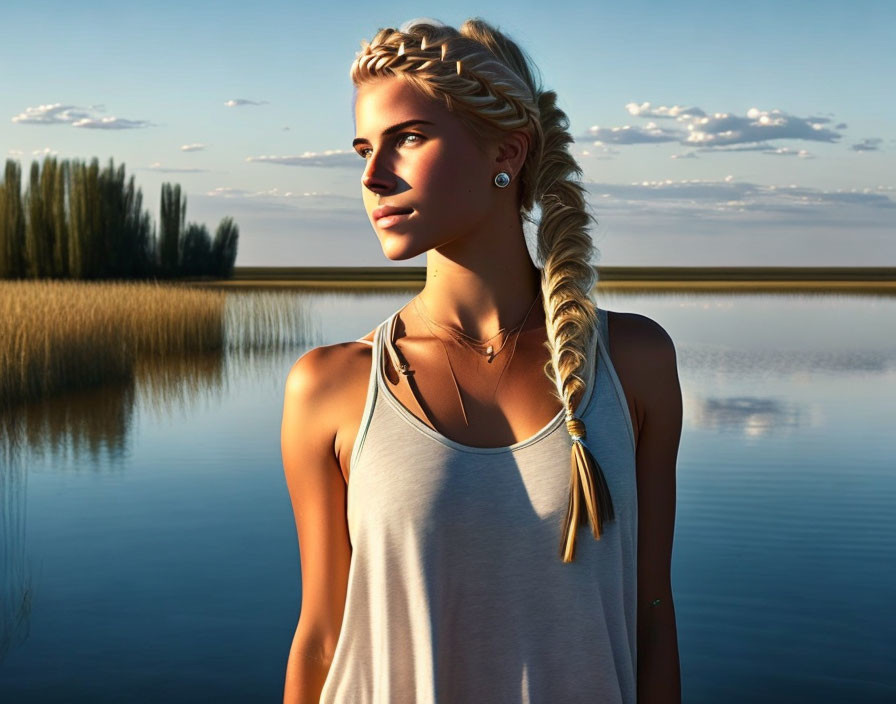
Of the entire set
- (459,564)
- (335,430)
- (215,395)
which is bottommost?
(215,395)

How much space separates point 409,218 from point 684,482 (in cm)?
673

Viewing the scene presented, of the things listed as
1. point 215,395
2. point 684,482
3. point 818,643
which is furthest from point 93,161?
point 818,643

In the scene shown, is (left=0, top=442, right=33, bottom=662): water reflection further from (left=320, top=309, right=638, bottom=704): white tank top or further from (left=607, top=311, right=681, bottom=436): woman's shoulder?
(left=607, top=311, right=681, bottom=436): woman's shoulder

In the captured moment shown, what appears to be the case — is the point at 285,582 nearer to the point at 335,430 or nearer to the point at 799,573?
the point at 799,573

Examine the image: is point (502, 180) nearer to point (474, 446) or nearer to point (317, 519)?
point (474, 446)

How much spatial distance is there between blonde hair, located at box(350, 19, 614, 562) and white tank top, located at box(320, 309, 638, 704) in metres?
0.04

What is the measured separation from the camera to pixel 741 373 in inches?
612

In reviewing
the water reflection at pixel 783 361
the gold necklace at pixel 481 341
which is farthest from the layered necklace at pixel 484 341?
the water reflection at pixel 783 361

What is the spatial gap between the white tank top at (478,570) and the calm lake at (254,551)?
10.5 feet

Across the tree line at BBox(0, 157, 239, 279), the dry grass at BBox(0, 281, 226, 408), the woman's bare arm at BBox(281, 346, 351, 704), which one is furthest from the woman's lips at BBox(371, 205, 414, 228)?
the tree line at BBox(0, 157, 239, 279)

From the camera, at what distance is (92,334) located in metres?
15.3

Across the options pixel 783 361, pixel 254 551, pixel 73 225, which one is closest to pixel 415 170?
pixel 254 551

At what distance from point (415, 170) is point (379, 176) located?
5 centimetres

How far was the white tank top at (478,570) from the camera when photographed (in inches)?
61.1
